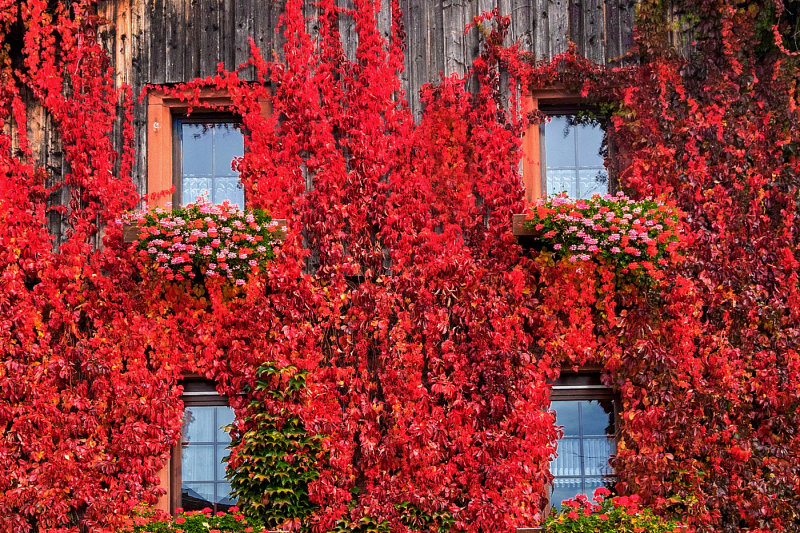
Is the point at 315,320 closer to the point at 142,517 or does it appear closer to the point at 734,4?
the point at 142,517

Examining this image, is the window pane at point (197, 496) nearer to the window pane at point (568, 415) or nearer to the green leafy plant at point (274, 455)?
the green leafy plant at point (274, 455)

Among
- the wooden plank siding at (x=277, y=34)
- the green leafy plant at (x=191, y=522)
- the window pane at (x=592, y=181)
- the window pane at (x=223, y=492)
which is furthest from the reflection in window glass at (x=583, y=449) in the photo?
the wooden plank siding at (x=277, y=34)

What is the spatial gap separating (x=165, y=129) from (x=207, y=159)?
0.48m

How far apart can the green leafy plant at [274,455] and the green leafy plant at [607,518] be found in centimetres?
210

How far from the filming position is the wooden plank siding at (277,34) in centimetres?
953

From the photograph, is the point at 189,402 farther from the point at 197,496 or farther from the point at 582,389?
the point at 582,389

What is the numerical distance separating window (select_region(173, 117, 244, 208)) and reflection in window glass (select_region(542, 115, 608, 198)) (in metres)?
2.95

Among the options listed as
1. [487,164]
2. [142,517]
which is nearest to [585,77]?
[487,164]

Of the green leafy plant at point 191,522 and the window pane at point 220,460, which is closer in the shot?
the green leafy plant at point 191,522

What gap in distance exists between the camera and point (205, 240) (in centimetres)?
854

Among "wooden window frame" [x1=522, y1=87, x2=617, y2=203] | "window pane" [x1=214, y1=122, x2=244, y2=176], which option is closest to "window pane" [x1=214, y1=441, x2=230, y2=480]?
"window pane" [x1=214, y1=122, x2=244, y2=176]

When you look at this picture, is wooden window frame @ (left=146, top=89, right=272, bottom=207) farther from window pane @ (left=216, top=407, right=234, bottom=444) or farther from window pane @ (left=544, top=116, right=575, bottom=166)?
window pane @ (left=544, top=116, right=575, bottom=166)

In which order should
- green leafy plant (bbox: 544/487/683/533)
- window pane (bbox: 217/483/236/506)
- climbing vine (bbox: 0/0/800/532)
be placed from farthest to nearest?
window pane (bbox: 217/483/236/506) < climbing vine (bbox: 0/0/800/532) < green leafy plant (bbox: 544/487/683/533)

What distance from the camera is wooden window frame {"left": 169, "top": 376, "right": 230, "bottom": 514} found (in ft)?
29.3
